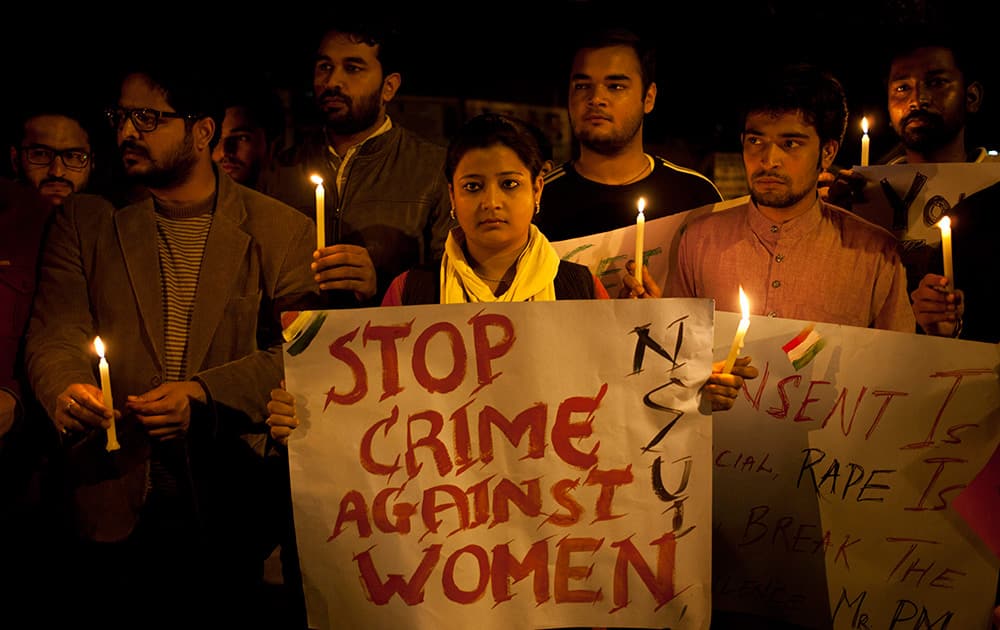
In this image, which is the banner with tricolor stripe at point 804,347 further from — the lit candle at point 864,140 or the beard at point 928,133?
the beard at point 928,133

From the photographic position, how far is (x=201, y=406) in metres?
2.84

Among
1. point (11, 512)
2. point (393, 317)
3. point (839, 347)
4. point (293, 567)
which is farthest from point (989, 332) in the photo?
point (11, 512)

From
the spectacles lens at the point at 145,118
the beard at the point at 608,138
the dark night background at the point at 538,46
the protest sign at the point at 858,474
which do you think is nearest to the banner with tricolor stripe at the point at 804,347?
the protest sign at the point at 858,474

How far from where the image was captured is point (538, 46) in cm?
809

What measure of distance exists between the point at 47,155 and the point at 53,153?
29 millimetres

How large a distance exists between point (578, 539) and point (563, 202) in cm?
163

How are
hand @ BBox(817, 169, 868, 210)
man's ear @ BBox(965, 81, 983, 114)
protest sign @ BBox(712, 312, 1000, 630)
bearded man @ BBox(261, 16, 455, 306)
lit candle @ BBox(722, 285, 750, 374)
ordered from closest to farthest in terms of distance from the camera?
lit candle @ BBox(722, 285, 750, 374), protest sign @ BBox(712, 312, 1000, 630), hand @ BBox(817, 169, 868, 210), bearded man @ BBox(261, 16, 455, 306), man's ear @ BBox(965, 81, 983, 114)

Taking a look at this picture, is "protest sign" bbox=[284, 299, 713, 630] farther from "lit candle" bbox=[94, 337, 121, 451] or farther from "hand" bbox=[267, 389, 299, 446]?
"lit candle" bbox=[94, 337, 121, 451]

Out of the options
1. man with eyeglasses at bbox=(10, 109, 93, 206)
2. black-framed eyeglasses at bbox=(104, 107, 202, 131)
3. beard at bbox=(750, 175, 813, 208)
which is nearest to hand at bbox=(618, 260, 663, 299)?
beard at bbox=(750, 175, 813, 208)

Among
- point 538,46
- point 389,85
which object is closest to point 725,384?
point 389,85

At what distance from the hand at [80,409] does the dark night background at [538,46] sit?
349 cm

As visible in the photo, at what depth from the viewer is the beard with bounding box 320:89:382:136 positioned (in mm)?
3783

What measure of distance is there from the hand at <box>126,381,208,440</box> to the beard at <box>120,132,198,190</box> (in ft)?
2.35

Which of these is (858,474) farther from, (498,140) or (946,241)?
(498,140)
